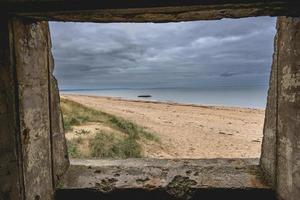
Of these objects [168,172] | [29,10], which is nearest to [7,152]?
[29,10]

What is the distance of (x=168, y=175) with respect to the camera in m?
3.36

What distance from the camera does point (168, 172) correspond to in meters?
3.42

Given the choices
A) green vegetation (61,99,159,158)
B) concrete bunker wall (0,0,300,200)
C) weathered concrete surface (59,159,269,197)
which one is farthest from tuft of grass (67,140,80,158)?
concrete bunker wall (0,0,300,200)

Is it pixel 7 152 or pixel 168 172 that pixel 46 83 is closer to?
pixel 7 152

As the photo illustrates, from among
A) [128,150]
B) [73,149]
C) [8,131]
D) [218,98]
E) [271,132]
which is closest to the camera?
[8,131]

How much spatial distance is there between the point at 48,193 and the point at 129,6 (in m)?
1.83

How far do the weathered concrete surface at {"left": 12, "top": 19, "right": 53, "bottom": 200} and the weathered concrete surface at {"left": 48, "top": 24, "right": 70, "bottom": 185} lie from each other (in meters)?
0.12

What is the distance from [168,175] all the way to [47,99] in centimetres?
144

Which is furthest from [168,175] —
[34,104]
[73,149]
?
[73,149]

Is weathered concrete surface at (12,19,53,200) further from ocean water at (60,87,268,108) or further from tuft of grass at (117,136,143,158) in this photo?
ocean water at (60,87,268,108)

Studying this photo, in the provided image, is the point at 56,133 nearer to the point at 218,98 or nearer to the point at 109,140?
the point at 109,140

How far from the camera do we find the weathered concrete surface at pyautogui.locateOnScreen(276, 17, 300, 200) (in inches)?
96.6

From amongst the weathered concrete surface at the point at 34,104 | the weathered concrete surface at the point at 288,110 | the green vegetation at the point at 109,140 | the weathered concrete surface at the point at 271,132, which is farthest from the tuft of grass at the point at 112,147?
the weathered concrete surface at the point at 288,110

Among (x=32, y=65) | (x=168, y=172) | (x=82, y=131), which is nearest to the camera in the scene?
(x=32, y=65)
